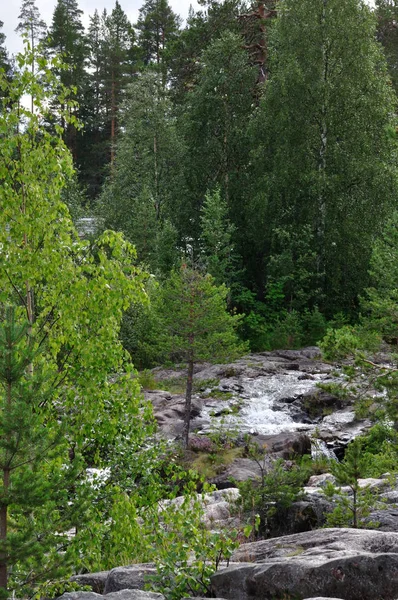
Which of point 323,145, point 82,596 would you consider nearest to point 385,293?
point 82,596

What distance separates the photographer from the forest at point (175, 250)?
7.28m

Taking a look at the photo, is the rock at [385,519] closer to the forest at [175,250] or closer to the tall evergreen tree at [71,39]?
the forest at [175,250]

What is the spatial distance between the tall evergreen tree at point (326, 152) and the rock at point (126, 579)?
82.4 feet

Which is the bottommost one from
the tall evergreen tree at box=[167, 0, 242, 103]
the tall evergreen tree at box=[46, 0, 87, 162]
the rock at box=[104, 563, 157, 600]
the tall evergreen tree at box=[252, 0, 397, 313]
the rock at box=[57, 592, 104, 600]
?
the rock at box=[104, 563, 157, 600]

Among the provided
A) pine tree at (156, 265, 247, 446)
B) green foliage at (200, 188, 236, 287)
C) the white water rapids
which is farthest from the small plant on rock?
green foliage at (200, 188, 236, 287)

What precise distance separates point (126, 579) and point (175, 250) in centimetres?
2824

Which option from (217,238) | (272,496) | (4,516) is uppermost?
(217,238)

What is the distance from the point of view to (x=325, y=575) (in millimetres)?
6406

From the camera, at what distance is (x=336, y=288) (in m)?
32.5

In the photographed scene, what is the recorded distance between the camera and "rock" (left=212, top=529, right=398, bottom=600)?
246 inches

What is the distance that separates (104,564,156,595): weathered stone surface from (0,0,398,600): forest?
0.39 meters

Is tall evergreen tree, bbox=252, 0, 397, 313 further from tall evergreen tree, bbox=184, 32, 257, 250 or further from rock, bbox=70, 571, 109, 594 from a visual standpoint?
rock, bbox=70, 571, 109, 594

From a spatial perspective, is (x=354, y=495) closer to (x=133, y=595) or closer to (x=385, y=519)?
(x=385, y=519)

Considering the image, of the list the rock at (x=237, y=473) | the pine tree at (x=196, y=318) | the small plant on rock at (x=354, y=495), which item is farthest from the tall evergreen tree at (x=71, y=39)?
the small plant on rock at (x=354, y=495)
